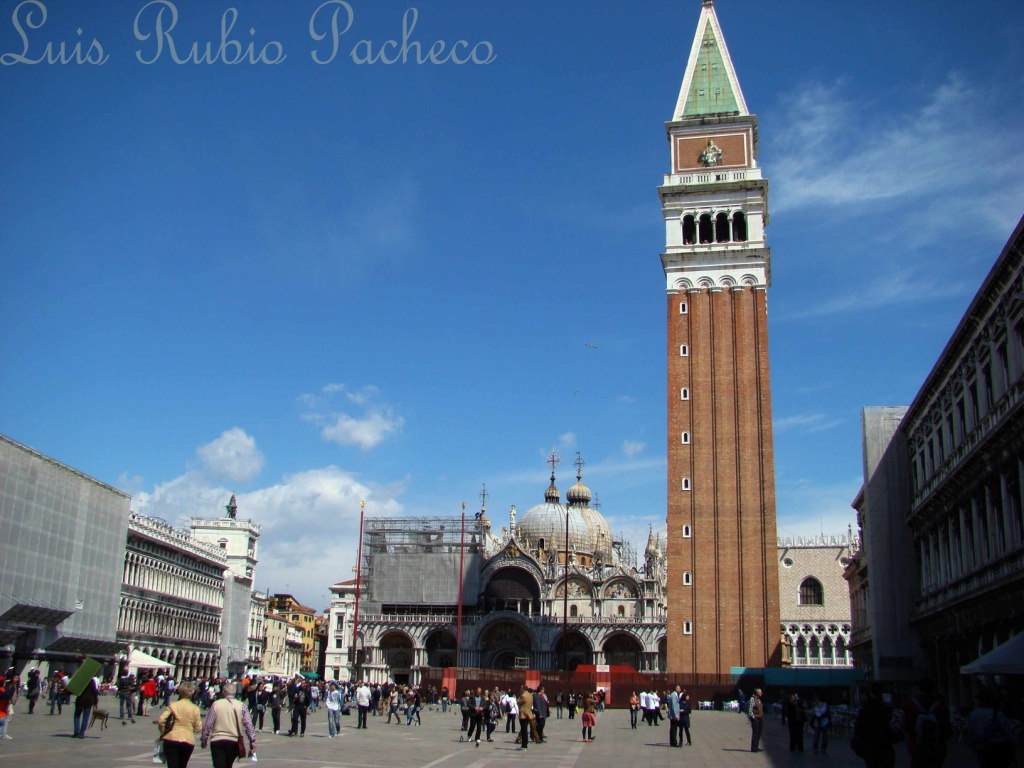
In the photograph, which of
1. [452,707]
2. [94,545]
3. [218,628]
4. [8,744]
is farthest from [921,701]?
[218,628]

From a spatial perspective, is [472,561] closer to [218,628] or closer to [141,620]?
[218,628]

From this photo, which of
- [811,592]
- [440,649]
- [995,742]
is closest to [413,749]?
[995,742]

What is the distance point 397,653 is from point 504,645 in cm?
884

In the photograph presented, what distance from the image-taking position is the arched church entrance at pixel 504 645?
258ft

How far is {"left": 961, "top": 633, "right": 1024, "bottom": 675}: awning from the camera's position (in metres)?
19.0

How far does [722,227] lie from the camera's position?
62656 millimetres

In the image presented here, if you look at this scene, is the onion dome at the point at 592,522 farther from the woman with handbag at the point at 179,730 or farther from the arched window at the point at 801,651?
the woman with handbag at the point at 179,730

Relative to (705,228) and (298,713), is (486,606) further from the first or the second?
(298,713)

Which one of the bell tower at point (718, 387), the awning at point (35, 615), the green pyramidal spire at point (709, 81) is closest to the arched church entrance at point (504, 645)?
the bell tower at point (718, 387)

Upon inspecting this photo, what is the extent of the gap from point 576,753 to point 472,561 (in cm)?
5960

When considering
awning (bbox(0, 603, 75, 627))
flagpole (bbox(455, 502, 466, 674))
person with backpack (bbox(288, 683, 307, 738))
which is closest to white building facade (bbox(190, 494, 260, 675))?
flagpole (bbox(455, 502, 466, 674))

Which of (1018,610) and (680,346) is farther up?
(680,346)

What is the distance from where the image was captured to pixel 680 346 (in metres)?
60.6

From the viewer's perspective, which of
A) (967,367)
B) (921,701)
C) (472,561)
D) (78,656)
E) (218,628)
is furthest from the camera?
(472,561)
